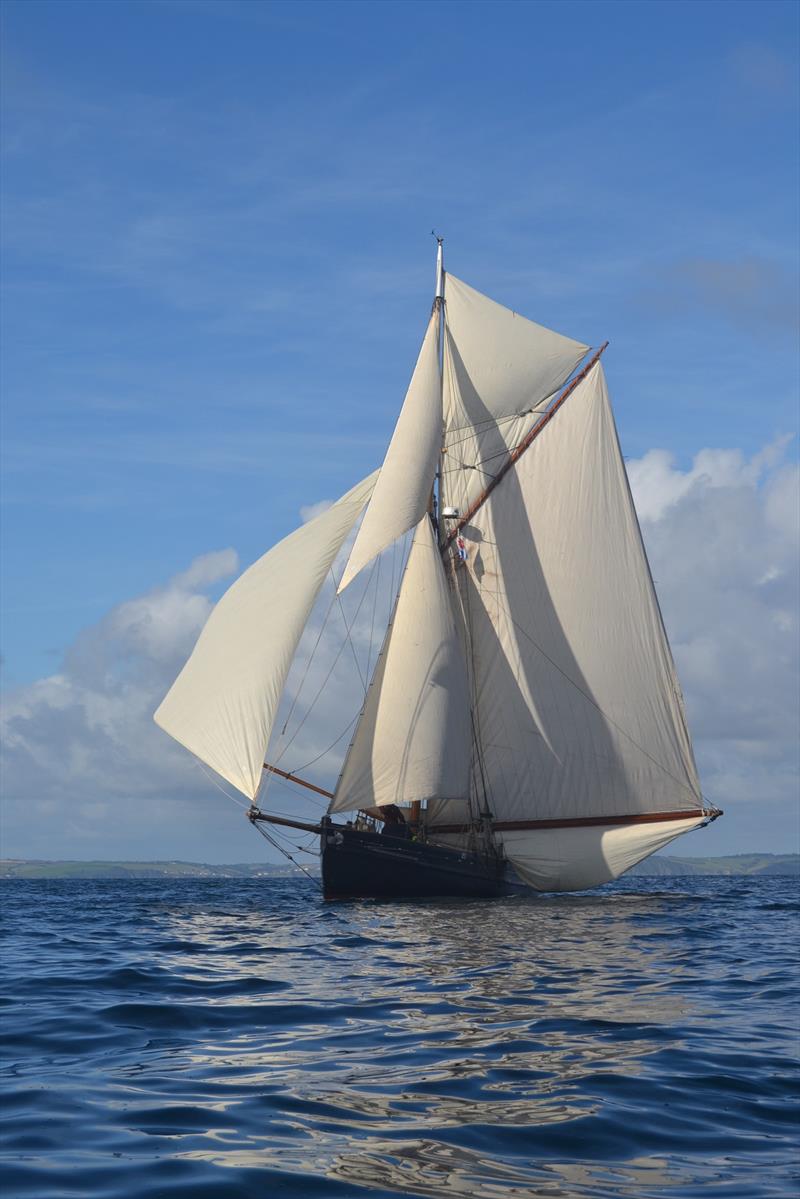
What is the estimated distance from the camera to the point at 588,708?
161ft

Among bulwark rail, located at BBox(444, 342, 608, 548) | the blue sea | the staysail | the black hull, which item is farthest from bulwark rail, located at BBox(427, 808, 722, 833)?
the blue sea

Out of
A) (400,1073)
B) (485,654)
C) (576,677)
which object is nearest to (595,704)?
(576,677)

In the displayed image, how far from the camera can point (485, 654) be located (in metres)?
50.7

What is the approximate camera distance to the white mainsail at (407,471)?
44.8 m

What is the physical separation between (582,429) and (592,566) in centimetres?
601

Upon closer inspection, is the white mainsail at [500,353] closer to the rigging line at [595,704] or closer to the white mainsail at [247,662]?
the rigging line at [595,704]

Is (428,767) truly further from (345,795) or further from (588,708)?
(588,708)

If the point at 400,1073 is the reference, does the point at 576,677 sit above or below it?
above

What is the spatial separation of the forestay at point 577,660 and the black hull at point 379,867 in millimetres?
5245

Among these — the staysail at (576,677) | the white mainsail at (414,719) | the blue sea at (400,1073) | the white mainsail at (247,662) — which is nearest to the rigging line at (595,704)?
the staysail at (576,677)

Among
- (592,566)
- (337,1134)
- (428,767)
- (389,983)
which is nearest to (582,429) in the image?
(592,566)

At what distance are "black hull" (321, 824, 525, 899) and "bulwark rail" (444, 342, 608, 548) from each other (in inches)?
532

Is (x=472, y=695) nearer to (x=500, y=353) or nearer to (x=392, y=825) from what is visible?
(x=392, y=825)

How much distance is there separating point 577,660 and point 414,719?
7.72 meters
